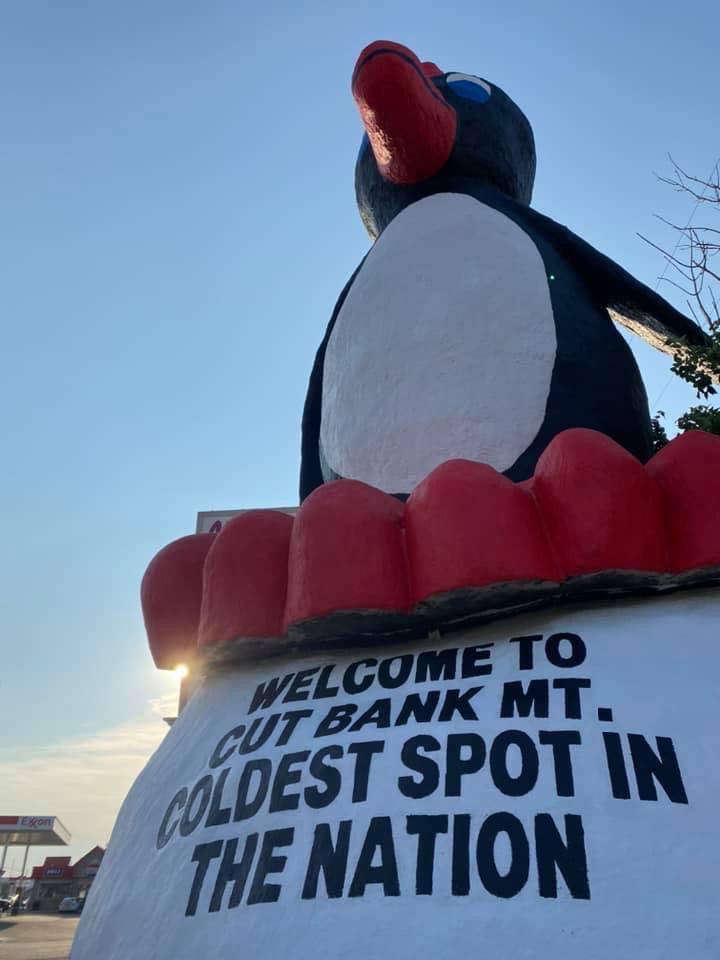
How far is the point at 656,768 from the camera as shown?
1.69 metres

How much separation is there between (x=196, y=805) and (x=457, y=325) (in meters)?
1.60

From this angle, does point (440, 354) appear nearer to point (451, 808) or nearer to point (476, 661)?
point (476, 661)

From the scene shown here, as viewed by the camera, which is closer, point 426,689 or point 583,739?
point 583,739

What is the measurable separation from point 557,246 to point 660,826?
2.13m

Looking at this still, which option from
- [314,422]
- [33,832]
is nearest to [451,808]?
[314,422]

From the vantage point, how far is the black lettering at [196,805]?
1984 mm

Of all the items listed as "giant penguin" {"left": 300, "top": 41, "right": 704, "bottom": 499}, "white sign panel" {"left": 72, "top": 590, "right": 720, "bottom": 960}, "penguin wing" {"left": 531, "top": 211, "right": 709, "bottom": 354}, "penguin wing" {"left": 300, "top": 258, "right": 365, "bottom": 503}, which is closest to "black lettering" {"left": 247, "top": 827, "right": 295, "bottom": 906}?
"white sign panel" {"left": 72, "top": 590, "right": 720, "bottom": 960}

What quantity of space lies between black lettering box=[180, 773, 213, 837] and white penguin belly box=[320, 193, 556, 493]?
105 centimetres

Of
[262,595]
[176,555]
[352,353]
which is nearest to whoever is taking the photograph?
[262,595]

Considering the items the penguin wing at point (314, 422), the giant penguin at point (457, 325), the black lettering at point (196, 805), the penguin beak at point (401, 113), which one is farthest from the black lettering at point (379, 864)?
the penguin beak at point (401, 113)

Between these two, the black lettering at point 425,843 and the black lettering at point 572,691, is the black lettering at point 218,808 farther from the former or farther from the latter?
the black lettering at point 572,691

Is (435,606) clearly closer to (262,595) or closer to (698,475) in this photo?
(262,595)

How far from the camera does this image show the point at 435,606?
204 cm

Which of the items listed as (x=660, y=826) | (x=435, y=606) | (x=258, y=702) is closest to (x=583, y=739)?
(x=660, y=826)
